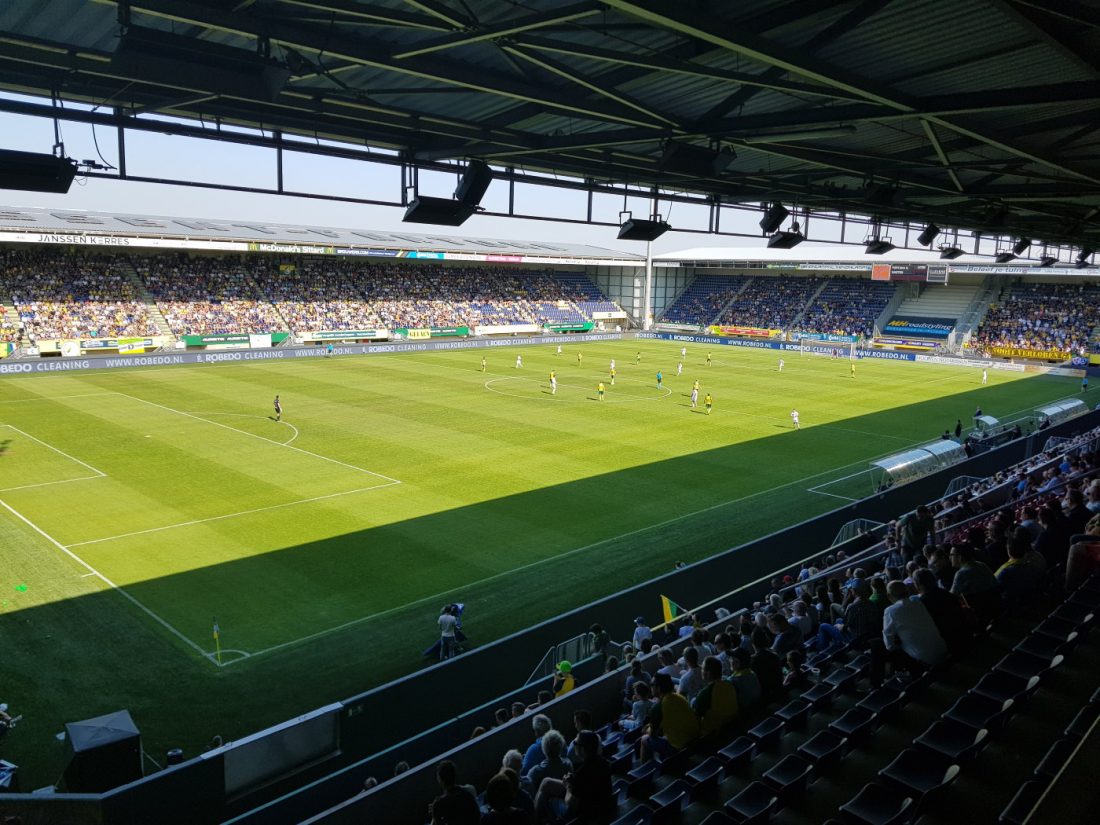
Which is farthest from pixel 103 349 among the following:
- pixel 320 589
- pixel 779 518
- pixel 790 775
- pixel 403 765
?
pixel 790 775

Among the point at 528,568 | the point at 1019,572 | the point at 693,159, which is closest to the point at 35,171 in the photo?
the point at 693,159

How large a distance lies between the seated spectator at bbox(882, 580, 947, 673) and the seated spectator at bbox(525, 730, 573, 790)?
3.50 m

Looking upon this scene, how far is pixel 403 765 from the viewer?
27.6 feet

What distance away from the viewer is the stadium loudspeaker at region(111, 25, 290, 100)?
7562mm

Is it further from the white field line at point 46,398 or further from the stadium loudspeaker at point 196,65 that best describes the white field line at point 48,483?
the stadium loudspeaker at point 196,65

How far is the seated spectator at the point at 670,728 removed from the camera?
7.34m

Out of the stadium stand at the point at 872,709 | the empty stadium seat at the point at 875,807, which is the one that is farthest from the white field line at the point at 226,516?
the empty stadium seat at the point at 875,807

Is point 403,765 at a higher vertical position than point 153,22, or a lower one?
lower

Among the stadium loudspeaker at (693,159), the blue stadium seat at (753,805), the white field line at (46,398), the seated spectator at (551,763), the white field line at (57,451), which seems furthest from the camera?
the white field line at (46,398)

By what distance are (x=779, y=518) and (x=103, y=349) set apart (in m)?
44.6

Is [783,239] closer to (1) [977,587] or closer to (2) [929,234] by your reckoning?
(2) [929,234]

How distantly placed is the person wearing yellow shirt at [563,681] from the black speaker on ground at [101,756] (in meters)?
4.86

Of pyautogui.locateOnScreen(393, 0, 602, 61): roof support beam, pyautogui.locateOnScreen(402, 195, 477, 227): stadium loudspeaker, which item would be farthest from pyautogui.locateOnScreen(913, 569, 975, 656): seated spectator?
pyautogui.locateOnScreen(402, 195, 477, 227): stadium loudspeaker

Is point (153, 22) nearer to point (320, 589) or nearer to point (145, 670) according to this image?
point (145, 670)
